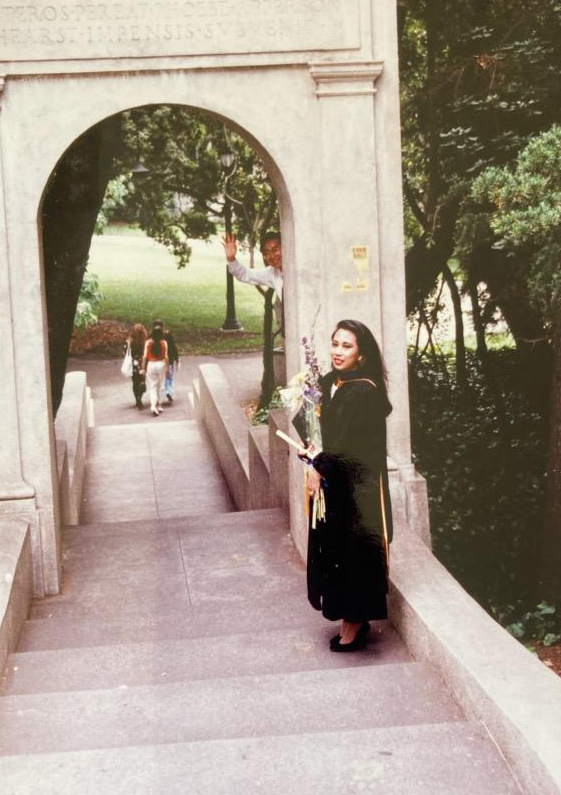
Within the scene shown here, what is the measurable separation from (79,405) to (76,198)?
17.6 ft

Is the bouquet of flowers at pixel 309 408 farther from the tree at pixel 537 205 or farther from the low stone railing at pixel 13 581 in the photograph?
the tree at pixel 537 205

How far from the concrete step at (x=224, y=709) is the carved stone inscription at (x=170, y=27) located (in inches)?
157

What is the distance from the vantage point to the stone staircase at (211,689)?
435 cm

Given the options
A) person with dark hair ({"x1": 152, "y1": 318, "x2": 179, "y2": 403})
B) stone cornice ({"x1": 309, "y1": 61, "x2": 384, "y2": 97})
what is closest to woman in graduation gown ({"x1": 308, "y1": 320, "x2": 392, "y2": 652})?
stone cornice ({"x1": 309, "y1": 61, "x2": 384, "y2": 97})

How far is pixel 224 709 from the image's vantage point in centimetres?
519

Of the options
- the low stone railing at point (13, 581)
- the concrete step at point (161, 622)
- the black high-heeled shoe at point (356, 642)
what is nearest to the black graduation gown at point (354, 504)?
the black high-heeled shoe at point (356, 642)

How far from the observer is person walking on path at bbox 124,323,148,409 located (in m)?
20.5

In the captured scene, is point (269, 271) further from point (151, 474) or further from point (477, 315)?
point (151, 474)

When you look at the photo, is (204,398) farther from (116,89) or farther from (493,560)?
(116,89)

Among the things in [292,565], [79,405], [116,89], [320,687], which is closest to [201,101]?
[116,89]

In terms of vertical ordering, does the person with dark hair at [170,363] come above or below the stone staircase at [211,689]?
above

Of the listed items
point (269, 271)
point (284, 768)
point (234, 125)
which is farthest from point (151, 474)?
point (284, 768)

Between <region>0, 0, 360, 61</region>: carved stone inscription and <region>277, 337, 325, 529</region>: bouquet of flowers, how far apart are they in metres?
2.21

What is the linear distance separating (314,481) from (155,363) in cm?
1409
